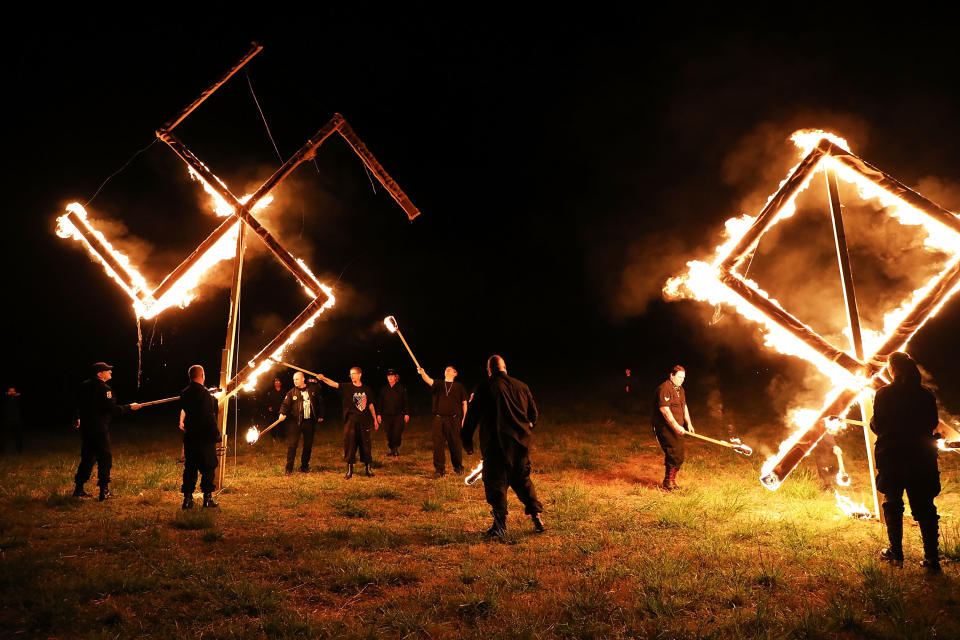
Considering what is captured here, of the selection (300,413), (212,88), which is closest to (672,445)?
(300,413)

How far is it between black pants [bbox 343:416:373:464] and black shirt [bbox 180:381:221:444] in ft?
10.7

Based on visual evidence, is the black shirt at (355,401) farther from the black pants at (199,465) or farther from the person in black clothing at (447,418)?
the black pants at (199,465)

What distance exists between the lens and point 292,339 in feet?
31.0

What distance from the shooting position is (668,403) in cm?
996

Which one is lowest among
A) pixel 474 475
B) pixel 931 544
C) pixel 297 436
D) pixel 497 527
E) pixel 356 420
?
pixel 497 527

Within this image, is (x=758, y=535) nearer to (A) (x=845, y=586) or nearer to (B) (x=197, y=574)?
(A) (x=845, y=586)

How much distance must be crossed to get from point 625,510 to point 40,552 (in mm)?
7261

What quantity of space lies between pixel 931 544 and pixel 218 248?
1044 cm

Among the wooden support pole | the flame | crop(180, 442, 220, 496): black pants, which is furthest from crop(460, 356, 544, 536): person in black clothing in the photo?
the wooden support pole

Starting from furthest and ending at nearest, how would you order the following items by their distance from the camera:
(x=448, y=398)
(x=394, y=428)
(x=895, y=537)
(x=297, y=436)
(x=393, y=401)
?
(x=394, y=428) → (x=393, y=401) → (x=297, y=436) → (x=448, y=398) → (x=895, y=537)

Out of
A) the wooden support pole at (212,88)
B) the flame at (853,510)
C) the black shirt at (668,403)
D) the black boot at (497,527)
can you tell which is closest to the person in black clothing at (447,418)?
the black shirt at (668,403)

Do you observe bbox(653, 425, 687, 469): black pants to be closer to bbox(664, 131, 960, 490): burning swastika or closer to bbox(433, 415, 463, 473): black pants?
bbox(664, 131, 960, 490): burning swastika

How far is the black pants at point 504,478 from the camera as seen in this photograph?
6.91 m

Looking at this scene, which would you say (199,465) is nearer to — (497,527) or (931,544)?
(497,527)
